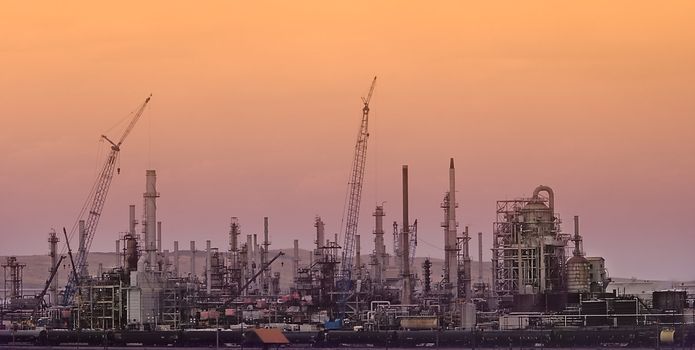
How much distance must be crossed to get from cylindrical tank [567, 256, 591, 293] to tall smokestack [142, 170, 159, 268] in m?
45.7

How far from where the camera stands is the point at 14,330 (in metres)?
167

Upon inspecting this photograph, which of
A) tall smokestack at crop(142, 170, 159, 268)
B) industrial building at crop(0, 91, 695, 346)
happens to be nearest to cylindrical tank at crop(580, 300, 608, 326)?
industrial building at crop(0, 91, 695, 346)

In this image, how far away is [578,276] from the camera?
16500 centimetres

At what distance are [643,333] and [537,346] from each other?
10.1 m

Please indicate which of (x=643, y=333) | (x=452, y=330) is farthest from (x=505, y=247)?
(x=643, y=333)

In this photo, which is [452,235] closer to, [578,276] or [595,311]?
[578,276]

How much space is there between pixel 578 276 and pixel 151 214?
4771cm

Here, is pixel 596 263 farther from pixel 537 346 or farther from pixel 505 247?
pixel 537 346

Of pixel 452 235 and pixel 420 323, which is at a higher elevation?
pixel 452 235

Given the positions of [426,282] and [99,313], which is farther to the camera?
[426,282]

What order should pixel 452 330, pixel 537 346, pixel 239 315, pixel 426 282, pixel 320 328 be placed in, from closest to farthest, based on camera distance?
pixel 537 346
pixel 452 330
pixel 320 328
pixel 239 315
pixel 426 282

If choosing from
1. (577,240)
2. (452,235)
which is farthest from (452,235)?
(577,240)

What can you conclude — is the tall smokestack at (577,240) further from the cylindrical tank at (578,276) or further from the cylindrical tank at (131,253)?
the cylindrical tank at (131,253)

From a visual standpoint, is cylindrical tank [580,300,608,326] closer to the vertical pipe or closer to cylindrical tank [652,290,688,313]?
cylindrical tank [652,290,688,313]
